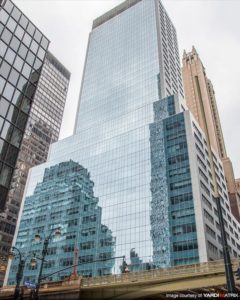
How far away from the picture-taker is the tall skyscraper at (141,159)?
8041cm

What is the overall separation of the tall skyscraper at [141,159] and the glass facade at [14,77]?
30.4 m

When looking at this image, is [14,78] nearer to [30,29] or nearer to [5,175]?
[30,29]

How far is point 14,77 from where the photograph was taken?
37062 millimetres

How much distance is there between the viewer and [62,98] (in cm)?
19375

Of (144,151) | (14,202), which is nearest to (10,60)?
(144,151)

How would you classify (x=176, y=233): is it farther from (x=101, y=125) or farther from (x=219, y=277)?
(x=101, y=125)

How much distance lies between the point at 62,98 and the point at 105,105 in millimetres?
67554

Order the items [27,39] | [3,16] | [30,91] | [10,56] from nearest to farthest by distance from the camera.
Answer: [10,56] → [3,16] → [30,91] → [27,39]

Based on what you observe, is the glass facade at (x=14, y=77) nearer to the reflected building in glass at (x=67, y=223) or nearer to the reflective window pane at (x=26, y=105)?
the reflective window pane at (x=26, y=105)

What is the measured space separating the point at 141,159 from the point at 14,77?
6414 cm

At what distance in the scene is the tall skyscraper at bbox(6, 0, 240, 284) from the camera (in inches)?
3166

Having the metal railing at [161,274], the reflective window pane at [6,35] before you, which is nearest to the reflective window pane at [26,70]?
the reflective window pane at [6,35]

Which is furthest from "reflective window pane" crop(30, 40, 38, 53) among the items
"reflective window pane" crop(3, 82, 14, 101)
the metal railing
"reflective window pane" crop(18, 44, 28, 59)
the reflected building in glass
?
the reflected building in glass

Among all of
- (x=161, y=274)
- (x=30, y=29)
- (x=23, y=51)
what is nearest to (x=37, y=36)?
(x=30, y=29)
